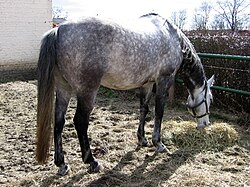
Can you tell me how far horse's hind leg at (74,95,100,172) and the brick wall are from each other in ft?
28.1

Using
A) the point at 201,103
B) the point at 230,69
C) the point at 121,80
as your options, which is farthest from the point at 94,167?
the point at 230,69

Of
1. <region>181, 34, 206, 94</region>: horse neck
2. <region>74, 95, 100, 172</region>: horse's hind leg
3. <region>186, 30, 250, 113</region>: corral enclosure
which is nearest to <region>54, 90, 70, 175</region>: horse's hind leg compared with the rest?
<region>74, 95, 100, 172</region>: horse's hind leg

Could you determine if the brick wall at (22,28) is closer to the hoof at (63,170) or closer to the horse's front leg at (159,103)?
the horse's front leg at (159,103)

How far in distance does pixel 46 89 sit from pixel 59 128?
526 millimetres

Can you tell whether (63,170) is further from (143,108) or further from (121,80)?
(143,108)

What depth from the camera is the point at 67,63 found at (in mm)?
2953

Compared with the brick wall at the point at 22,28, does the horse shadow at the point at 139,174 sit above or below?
below

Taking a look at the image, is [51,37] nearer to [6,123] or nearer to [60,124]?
[60,124]

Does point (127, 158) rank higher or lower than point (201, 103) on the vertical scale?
lower

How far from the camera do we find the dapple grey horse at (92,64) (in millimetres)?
2945

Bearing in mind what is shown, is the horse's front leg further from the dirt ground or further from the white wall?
the white wall

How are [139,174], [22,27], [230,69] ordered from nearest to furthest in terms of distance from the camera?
[139,174]
[230,69]
[22,27]

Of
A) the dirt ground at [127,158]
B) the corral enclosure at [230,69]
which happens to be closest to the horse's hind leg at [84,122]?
the dirt ground at [127,158]

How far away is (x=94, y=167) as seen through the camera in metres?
3.26
